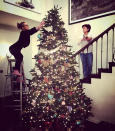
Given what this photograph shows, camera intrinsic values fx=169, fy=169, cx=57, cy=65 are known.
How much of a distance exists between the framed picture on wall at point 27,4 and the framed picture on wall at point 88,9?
3.88ft

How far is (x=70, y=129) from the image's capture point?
3158 mm

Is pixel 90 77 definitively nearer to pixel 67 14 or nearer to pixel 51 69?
pixel 51 69

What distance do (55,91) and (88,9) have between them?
3125 millimetres

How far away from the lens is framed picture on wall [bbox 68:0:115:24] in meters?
4.76

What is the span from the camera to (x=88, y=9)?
521cm

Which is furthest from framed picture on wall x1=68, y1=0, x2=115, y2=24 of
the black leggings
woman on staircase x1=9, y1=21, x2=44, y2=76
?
the black leggings

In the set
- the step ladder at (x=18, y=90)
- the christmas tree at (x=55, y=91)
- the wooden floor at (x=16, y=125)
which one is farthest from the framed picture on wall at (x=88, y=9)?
the wooden floor at (x=16, y=125)

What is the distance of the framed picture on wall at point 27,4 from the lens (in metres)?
4.84

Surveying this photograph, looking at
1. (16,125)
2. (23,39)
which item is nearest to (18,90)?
(23,39)

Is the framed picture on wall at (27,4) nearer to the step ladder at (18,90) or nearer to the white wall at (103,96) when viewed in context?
the step ladder at (18,90)

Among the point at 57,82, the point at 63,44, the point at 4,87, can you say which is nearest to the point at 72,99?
the point at 57,82

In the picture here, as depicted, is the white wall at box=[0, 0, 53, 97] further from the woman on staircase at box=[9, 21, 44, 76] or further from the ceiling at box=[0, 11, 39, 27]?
the woman on staircase at box=[9, 21, 44, 76]

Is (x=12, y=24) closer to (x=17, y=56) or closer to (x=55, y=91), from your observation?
(x=17, y=56)

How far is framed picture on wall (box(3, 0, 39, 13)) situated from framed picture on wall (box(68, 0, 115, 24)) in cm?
118
